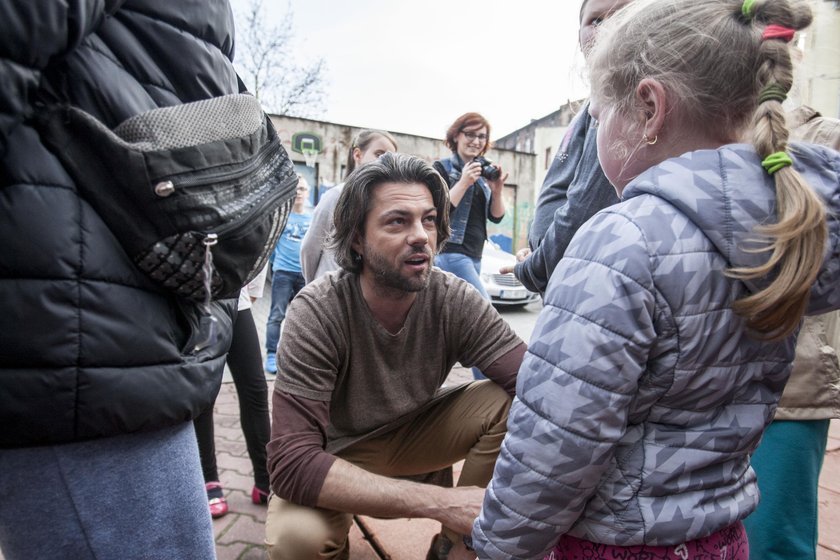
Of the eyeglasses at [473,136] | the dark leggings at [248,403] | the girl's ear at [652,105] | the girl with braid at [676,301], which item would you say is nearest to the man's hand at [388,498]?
the girl with braid at [676,301]

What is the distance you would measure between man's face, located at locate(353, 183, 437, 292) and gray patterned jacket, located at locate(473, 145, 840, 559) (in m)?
1.14

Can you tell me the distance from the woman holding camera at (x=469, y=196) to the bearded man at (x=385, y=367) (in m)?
1.52

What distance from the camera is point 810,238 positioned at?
Result: 0.87 meters

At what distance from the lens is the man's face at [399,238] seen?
210cm

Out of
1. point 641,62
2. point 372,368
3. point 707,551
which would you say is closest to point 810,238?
point 641,62

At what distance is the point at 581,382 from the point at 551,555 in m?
0.50

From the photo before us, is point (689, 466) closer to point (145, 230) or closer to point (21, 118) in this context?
point (145, 230)

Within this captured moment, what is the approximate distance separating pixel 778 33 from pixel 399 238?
56.8 inches

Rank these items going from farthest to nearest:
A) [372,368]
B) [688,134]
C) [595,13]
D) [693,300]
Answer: [372,368]
[595,13]
[688,134]
[693,300]

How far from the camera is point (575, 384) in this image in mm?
914

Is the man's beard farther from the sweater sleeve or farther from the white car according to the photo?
the white car

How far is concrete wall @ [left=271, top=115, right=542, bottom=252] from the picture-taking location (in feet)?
50.6

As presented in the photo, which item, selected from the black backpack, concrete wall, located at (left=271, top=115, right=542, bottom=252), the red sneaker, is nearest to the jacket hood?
the black backpack

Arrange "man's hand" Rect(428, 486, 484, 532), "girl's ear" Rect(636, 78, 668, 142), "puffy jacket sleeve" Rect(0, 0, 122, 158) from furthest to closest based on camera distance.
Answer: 1. "man's hand" Rect(428, 486, 484, 532)
2. "girl's ear" Rect(636, 78, 668, 142)
3. "puffy jacket sleeve" Rect(0, 0, 122, 158)
